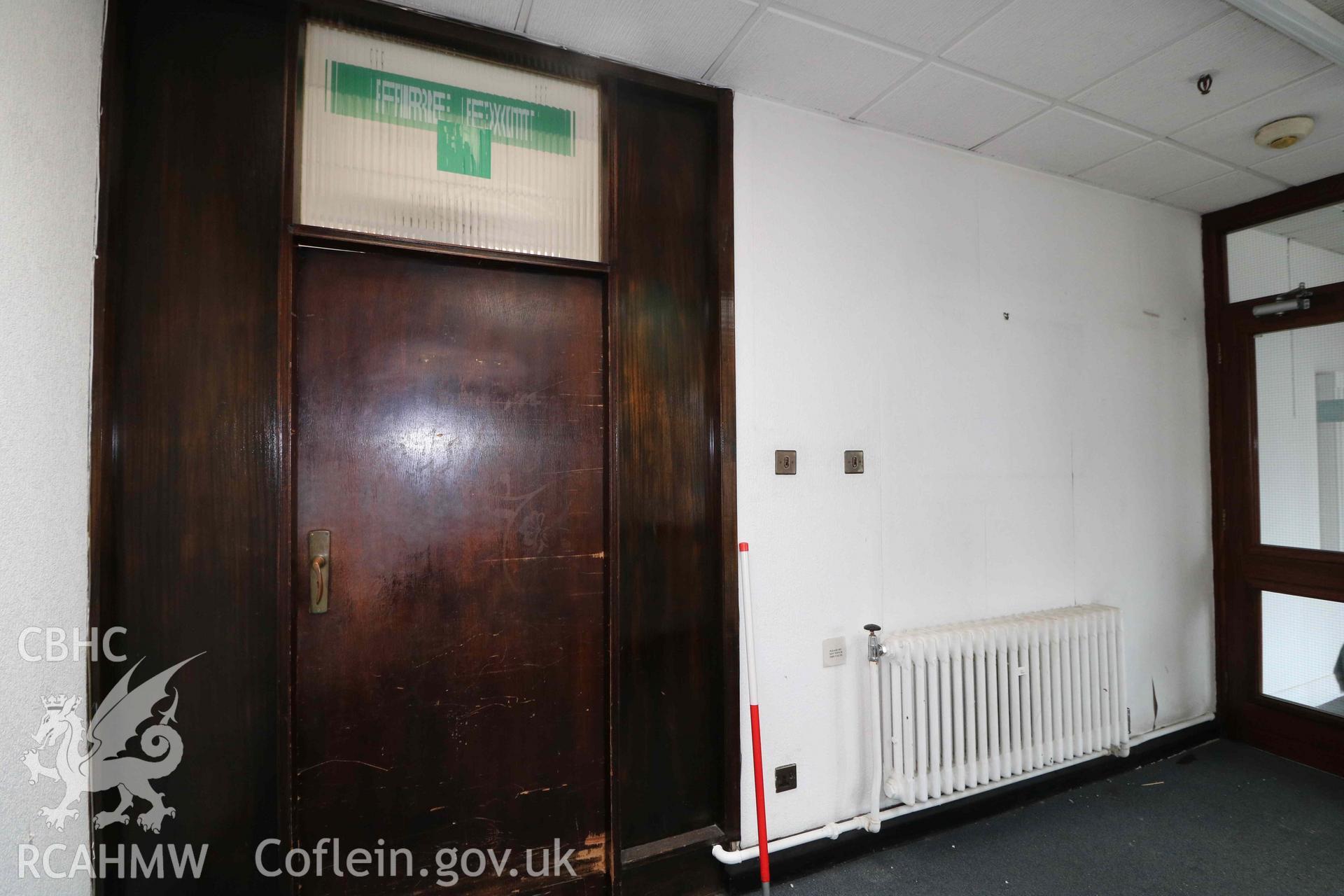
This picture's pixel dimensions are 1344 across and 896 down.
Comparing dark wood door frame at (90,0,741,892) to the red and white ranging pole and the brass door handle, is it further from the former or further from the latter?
the red and white ranging pole

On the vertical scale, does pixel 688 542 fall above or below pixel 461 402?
below

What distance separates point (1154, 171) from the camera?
2.65 meters

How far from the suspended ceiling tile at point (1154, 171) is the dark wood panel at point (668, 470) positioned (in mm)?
2020

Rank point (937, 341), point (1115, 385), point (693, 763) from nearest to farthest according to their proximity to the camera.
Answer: point (693, 763) < point (937, 341) < point (1115, 385)

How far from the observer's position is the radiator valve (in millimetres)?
2070

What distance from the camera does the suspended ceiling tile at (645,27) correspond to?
1627 mm

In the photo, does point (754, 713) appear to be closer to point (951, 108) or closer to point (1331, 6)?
point (951, 108)

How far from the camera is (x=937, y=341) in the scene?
2.38m

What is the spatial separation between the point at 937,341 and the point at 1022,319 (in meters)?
0.54

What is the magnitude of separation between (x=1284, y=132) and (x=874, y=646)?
106 inches

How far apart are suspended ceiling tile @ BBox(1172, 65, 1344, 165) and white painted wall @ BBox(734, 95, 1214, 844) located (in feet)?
1.44

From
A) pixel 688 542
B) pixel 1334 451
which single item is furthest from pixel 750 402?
pixel 1334 451

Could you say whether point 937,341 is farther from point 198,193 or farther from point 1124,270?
point 198,193

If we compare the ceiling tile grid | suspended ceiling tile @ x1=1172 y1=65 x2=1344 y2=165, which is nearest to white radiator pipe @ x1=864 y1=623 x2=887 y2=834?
the ceiling tile grid
